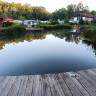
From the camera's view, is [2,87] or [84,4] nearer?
[2,87]

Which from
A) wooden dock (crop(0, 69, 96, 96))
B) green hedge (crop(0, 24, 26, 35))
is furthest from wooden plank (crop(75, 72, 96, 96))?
green hedge (crop(0, 24, 26, 35))

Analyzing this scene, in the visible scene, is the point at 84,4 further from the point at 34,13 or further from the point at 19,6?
the point at 19,6

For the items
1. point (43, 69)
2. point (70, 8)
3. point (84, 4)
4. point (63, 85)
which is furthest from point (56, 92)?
point (84, 4)

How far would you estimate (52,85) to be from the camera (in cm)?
201

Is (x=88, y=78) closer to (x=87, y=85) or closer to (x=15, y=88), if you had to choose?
(x=87, y=85)

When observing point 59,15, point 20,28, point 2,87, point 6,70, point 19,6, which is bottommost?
point 6,70

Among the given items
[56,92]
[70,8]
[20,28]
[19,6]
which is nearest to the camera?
[56,92]

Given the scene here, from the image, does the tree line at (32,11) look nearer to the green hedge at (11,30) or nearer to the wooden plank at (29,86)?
the green hedge at (11,30)

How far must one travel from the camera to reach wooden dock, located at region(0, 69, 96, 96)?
1.78 m

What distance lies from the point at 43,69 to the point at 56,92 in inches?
68.3

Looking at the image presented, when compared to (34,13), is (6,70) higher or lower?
lower

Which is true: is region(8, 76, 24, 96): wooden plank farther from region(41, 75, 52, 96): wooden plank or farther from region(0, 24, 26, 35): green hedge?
region(0, 24, 26, 35): green hedge

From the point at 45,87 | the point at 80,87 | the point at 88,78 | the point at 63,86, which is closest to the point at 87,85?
the point at 80,87

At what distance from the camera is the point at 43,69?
11.5ft
